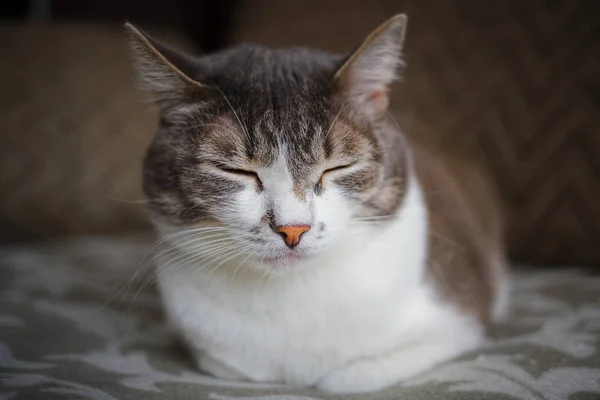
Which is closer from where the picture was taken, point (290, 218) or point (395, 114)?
point (290, 218)

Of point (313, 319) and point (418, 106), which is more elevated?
point (418, 106)

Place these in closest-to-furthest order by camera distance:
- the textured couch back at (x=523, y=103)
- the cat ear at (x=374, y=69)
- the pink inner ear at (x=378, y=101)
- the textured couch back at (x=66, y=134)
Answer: the cat ear at (x=374, y=69)
the pink inner ear at (x=378, y=101)
the textured couch back at (x=523, y=103)
the textured couch back at (x=66, y=134)

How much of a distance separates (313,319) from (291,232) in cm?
24

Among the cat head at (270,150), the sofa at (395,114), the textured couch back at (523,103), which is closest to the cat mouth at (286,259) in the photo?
the cat head at (270,150)

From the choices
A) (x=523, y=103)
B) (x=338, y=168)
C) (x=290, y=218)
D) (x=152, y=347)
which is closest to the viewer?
(x=290, y=218)

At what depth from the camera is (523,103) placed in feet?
6.73

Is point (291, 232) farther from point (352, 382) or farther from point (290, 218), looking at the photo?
point (352, 382)

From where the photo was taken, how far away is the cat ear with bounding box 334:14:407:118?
1.16 metres

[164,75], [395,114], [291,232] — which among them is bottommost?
[291,232]

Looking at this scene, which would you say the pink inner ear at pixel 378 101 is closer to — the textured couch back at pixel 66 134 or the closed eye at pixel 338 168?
the closed eye at pixel 338 168

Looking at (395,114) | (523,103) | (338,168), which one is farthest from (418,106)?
(338,168)

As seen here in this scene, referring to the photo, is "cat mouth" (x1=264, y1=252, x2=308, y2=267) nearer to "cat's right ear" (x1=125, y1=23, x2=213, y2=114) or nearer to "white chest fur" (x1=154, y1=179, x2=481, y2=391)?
"white chest fur" (x1=154, y1=179, x2=481, y2=391)

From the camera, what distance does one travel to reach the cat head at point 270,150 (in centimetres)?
109

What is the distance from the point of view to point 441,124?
2.19 meters
